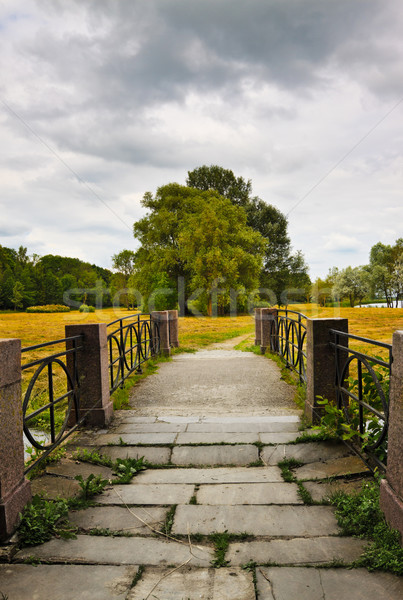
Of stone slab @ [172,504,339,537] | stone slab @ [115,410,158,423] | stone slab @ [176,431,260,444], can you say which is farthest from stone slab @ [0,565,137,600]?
stone slab @ [115,410,158,423]

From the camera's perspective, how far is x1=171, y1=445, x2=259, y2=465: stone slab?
3492 mm

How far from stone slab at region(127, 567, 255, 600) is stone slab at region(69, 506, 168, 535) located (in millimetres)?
441

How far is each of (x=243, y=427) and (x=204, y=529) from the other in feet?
6.65

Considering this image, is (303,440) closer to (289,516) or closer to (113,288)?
(289,516)

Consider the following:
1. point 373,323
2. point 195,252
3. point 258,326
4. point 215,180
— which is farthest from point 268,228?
point 258,326

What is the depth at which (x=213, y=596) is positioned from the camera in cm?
180

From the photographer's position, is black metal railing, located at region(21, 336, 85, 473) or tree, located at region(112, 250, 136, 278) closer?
black metal railing, located at region(21, 336, 85, 473)

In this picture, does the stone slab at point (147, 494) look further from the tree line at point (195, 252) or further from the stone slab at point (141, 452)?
the tree line at point (195, 252)

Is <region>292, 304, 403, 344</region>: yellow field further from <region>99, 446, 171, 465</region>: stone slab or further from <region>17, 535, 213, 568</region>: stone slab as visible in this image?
<region>17, 535, 213, 568</region>: stone slab

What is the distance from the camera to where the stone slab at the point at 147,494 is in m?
2.75

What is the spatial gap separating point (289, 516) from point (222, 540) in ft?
1.74

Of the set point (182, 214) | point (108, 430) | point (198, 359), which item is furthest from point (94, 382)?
point (182, 214)

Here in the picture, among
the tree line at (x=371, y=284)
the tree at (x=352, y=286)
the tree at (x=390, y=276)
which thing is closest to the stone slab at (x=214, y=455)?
the tree line at (x=371, y=284)

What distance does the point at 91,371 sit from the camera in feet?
14.4
